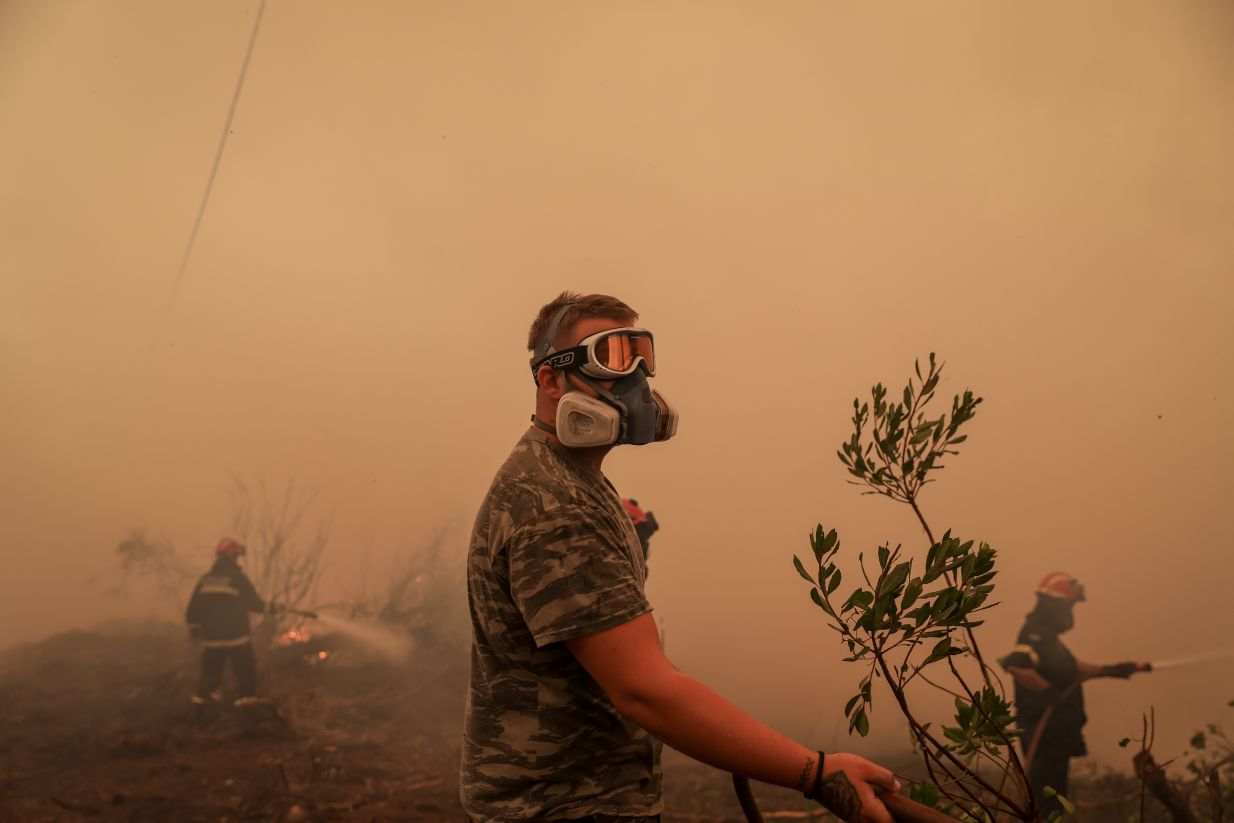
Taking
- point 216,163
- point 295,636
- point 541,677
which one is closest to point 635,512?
point 295,636

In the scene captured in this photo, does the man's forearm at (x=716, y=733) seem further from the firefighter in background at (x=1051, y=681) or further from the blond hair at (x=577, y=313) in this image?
the firefighter in background at (x=1051, y=681)

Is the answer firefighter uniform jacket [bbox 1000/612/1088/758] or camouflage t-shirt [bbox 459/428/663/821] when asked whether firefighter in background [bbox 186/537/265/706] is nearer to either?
camouflage t-shirt [bbox 459/428/663/821]

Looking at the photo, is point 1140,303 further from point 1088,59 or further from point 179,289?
point 179,289

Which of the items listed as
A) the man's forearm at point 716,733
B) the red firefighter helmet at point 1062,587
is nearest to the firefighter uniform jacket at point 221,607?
the man's forearm at point 716,733

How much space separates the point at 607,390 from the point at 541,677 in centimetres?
63

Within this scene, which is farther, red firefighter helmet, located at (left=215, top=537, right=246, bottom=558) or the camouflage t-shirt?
red firefighter helmet, located at (left=215, top=537, right=246, bottom=558)

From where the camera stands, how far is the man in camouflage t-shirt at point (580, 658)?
4.65 ft

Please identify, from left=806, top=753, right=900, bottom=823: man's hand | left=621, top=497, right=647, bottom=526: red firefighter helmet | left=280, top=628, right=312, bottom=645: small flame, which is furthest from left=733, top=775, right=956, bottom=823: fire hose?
left=280, top=628, right=312, bottom=645: small flame

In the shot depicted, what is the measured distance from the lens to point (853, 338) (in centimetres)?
464

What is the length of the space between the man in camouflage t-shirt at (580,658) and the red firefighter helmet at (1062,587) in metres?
3.46

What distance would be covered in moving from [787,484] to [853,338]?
884 millimetres

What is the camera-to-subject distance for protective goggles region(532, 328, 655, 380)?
1.88 metres

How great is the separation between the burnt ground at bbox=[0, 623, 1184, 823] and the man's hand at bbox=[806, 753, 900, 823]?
326 centimetres

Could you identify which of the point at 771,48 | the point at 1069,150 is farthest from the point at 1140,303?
the point at 771,48
